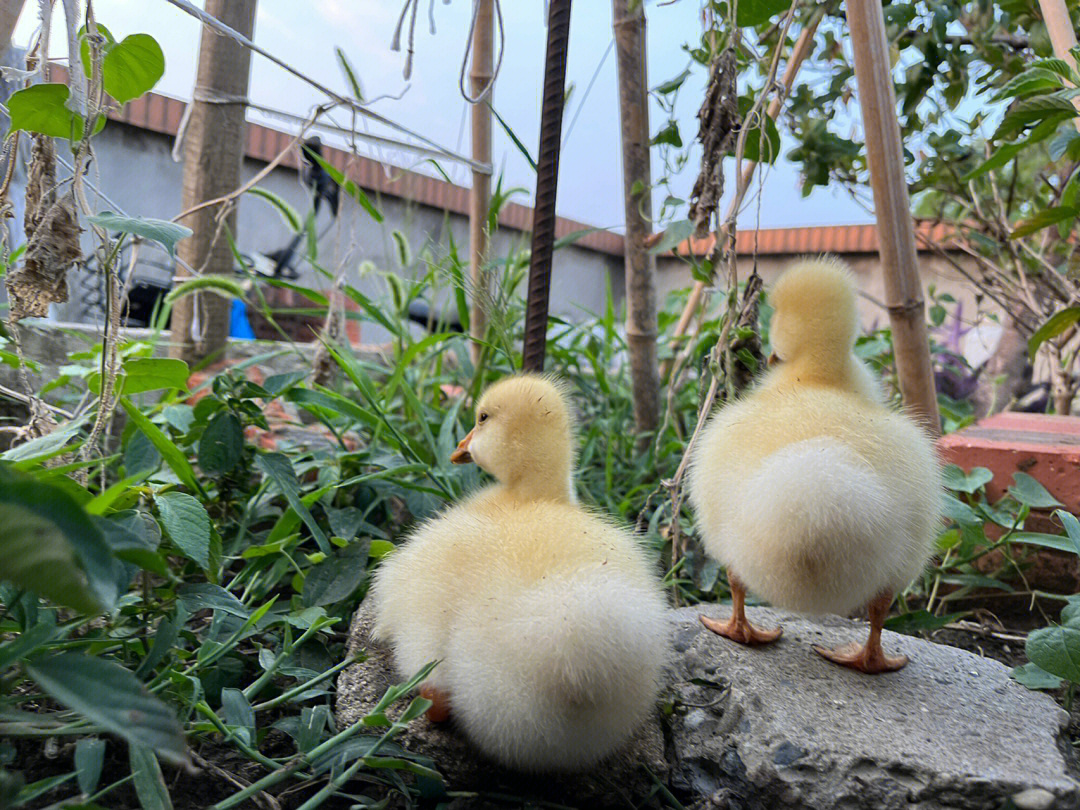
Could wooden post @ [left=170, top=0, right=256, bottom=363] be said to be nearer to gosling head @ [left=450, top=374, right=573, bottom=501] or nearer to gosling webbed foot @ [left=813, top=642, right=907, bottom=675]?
gosling head @ [left=450, top=374, right=573, bottom=501]

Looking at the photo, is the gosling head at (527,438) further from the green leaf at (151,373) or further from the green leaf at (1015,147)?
the green leaf at (1015,147)

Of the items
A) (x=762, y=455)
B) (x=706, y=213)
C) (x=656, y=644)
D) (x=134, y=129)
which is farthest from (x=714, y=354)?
(x=134, y=129)

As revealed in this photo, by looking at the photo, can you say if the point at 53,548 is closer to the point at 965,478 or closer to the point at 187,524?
the point at 187,524

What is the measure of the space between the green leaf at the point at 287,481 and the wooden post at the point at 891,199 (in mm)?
1039

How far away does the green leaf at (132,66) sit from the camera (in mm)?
870

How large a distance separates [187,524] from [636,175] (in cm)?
123

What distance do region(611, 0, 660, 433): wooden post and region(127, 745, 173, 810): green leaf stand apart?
1312mm

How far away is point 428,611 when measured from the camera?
3.01 ft

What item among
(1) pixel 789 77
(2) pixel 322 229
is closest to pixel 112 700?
(1) pixel 789 77

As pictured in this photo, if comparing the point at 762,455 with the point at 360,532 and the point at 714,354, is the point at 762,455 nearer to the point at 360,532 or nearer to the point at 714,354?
the point at 714,354

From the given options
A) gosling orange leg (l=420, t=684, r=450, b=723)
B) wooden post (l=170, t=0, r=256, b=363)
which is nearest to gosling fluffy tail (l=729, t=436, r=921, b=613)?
gosling orange leg (l=420, t=684, r=450, b=723)

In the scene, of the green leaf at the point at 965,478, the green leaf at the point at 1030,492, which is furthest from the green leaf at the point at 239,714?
the green leaf at the point at 1030,492

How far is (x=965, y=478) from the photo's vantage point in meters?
1.52

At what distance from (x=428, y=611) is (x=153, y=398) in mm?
1414
